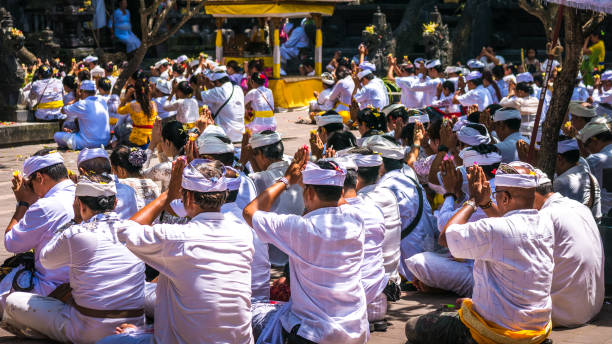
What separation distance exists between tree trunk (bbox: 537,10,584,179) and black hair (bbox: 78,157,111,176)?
12.9 ft

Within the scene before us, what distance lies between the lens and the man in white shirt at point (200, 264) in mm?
4328

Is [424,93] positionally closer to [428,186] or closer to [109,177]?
[428,186]

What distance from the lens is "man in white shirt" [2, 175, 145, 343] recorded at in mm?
4879

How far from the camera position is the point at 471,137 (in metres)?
7.99

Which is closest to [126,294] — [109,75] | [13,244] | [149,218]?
[149,218]

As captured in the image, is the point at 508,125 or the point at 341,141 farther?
the point at 508,125

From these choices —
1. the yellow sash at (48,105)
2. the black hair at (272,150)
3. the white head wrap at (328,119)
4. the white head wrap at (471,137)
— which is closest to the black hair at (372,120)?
the white head wrap at (328,119)

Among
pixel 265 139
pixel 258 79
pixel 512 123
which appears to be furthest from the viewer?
pixel 258 79

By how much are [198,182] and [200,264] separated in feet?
1.52

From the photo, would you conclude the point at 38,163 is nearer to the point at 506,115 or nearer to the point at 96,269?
the point at 96,269

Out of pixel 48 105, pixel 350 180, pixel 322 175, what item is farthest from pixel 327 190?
pixel 48 105

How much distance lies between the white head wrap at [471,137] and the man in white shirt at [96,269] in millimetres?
4027

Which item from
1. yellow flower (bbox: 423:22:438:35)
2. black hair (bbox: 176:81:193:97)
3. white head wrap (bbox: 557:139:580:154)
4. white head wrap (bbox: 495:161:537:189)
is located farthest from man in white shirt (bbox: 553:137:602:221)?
yellow flower (bbox: 423:22:438:35)

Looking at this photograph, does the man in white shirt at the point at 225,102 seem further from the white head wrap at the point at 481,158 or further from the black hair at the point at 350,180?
the black hair at the point at 350,180
